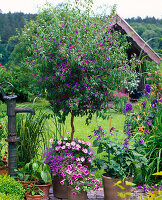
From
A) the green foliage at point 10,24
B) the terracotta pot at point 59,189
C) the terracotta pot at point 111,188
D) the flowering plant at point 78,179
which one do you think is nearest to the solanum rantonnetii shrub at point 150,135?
the terracotta pot at point 111,188

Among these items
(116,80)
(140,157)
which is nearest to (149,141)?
(140,157)

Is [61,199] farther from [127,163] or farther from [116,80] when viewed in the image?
[116,80]

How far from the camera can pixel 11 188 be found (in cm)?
316

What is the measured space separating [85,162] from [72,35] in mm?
1574

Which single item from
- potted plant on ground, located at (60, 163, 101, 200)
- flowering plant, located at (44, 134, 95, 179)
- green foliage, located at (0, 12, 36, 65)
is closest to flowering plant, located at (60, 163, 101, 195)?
potted plant on ground, located at (60, 163, 101, 200)

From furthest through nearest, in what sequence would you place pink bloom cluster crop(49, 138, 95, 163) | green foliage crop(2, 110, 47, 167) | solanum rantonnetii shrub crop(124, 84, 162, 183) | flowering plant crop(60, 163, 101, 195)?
solanum rantonnetii shrub crop(124, 84, 162, 183)
green foliage crop(2, 110, 47, 167)
pink bloom cluster crop(49, 138, 95, 163)
flowering plant crop(60, 163, 101, 195)

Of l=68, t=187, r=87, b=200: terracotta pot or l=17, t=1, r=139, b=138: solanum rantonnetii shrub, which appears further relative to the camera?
l=17, t=1, r=139, b=138: solanum rantonnetii shrub

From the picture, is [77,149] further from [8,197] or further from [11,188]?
[8,197]

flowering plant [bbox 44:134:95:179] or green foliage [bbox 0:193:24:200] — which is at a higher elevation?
flowering plant [bbox 44:134:95:179]

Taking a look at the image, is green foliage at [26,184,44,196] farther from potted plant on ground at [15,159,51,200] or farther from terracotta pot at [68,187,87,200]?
terracotta pot at [68,187,87,200]

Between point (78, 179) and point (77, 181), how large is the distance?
6cm

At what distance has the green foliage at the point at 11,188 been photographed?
3.14m

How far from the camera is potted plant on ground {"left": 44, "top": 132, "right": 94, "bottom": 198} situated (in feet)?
11.4

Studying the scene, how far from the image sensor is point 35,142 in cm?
388
